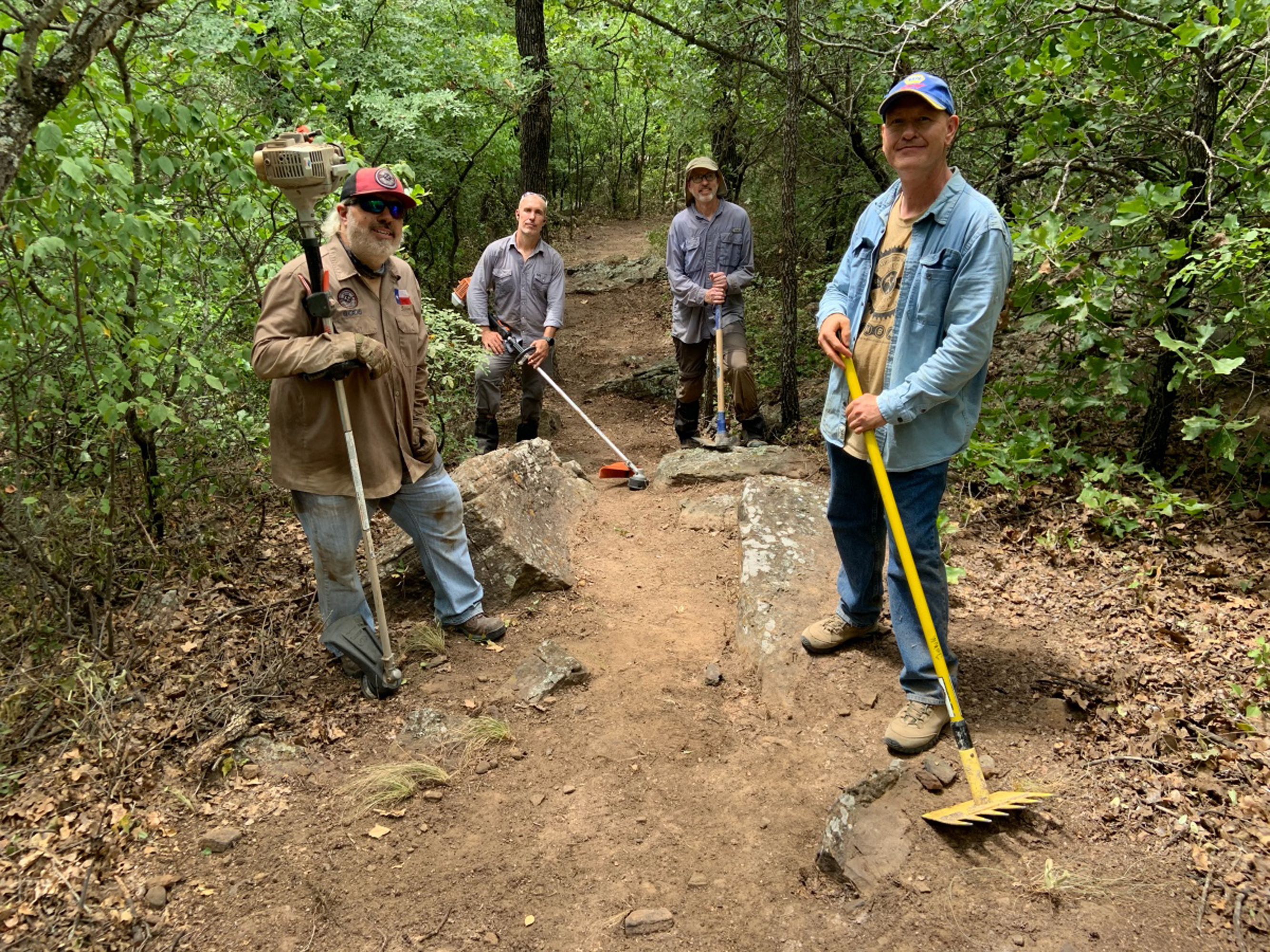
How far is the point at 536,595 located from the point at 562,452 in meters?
3.96

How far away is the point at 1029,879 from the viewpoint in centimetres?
265

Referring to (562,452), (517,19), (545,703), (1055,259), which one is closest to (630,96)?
(517,19)

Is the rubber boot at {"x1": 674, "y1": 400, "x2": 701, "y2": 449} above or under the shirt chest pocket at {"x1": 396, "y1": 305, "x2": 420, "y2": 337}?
under

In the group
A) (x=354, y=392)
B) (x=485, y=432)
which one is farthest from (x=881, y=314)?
(x=485, y=432)

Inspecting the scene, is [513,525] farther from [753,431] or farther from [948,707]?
[753,431]

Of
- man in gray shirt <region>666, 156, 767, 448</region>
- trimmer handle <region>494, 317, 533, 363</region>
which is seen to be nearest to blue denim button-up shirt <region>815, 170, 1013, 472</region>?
man in gray shirt <region>666, 156, 767, 448</region>

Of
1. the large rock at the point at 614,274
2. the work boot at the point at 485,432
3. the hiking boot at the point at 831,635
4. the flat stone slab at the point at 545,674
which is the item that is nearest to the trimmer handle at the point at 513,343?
the work boot at the point at 485,432

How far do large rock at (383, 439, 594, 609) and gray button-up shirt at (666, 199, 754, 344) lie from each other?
218cm

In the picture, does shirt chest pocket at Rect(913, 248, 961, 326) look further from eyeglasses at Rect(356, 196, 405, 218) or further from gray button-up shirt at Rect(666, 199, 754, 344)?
gray button-up shirt at Rect(666, 199, 754, 344)

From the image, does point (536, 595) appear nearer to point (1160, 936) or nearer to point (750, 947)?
point (750, 947)

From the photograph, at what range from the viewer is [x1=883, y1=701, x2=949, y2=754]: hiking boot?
3279 mm

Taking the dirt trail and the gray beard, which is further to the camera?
the gray beard

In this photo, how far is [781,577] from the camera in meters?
4.74

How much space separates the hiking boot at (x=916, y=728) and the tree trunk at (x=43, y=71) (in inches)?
143
